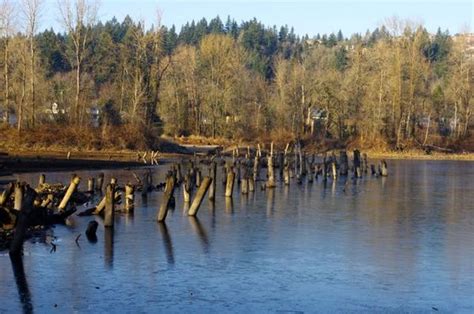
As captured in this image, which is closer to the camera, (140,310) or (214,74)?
(140,310)

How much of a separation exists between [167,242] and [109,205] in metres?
2.72

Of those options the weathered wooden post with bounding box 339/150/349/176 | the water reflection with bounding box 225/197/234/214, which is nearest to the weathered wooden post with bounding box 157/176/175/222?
the water reflection with bounding box 225/197/234/214

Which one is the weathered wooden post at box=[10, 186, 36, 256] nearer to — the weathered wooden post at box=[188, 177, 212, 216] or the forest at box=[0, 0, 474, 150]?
the weathered wooden post at box=[188, 177, 212, 216]

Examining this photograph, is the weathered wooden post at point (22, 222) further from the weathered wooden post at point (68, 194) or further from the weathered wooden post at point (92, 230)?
the weathered wooden post at point (68, 194)

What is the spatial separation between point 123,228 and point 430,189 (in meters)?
25.5

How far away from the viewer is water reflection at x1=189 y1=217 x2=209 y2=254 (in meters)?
23.8

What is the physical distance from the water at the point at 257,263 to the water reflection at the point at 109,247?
51 mm

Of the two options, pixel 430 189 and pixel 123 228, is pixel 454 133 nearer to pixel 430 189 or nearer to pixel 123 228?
pixel 430 189

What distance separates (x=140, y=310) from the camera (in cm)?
1583

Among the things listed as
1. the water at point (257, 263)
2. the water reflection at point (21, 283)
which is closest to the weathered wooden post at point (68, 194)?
the water at point (257, 263)

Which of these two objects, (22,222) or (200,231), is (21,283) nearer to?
(22,222)

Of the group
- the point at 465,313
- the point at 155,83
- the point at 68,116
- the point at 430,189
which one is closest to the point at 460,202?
the point at 430,189

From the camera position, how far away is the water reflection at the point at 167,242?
21492 mm

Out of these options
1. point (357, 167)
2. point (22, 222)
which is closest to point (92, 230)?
point (22, 222)
